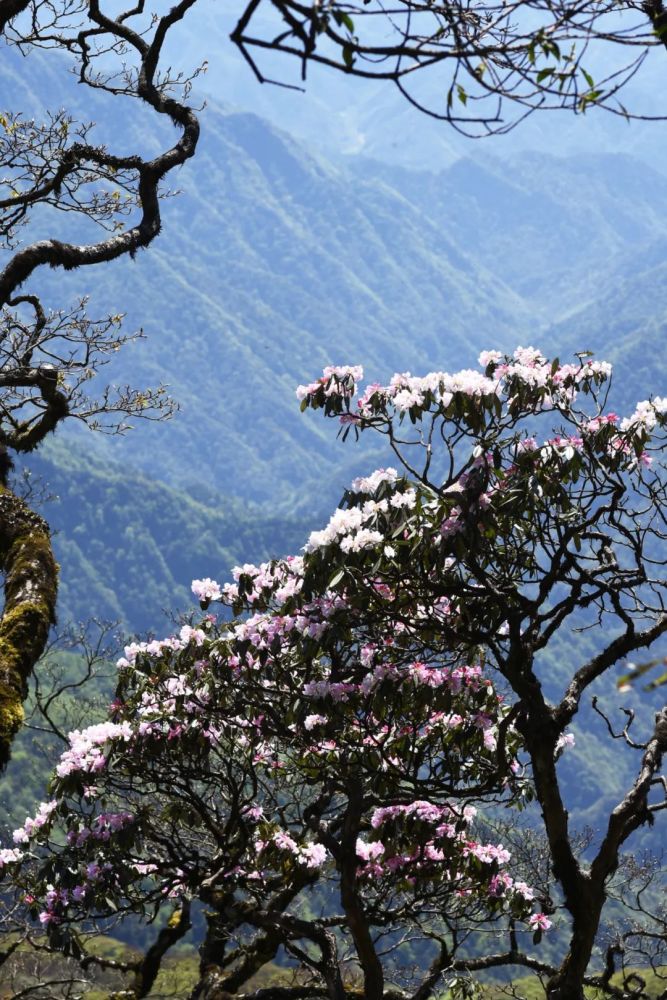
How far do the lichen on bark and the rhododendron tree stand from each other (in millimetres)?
1138

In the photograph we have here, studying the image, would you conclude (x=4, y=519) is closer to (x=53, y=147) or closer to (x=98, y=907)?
(x=98, y=907)

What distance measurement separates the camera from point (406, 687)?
5809 millimetres

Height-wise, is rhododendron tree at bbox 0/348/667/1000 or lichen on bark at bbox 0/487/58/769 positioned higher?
rhododendron tree at bbox 0/348/667/1000

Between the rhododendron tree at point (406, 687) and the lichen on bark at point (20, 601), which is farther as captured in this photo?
the rhododendron tree at point (406, 687)

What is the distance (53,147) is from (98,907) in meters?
5.31

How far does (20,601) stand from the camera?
5.53 metres

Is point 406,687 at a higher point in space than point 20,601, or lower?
higher

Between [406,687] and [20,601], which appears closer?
[20,601]

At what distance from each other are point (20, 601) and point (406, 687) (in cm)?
188

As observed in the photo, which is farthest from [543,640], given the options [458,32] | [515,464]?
[458,32]

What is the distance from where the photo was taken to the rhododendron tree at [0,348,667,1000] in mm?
5484

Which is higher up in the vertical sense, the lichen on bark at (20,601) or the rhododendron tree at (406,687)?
the rhododendron tree at (406,687)

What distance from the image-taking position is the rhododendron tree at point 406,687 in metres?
5.48

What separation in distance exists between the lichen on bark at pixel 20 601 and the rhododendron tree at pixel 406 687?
1.14 metres
